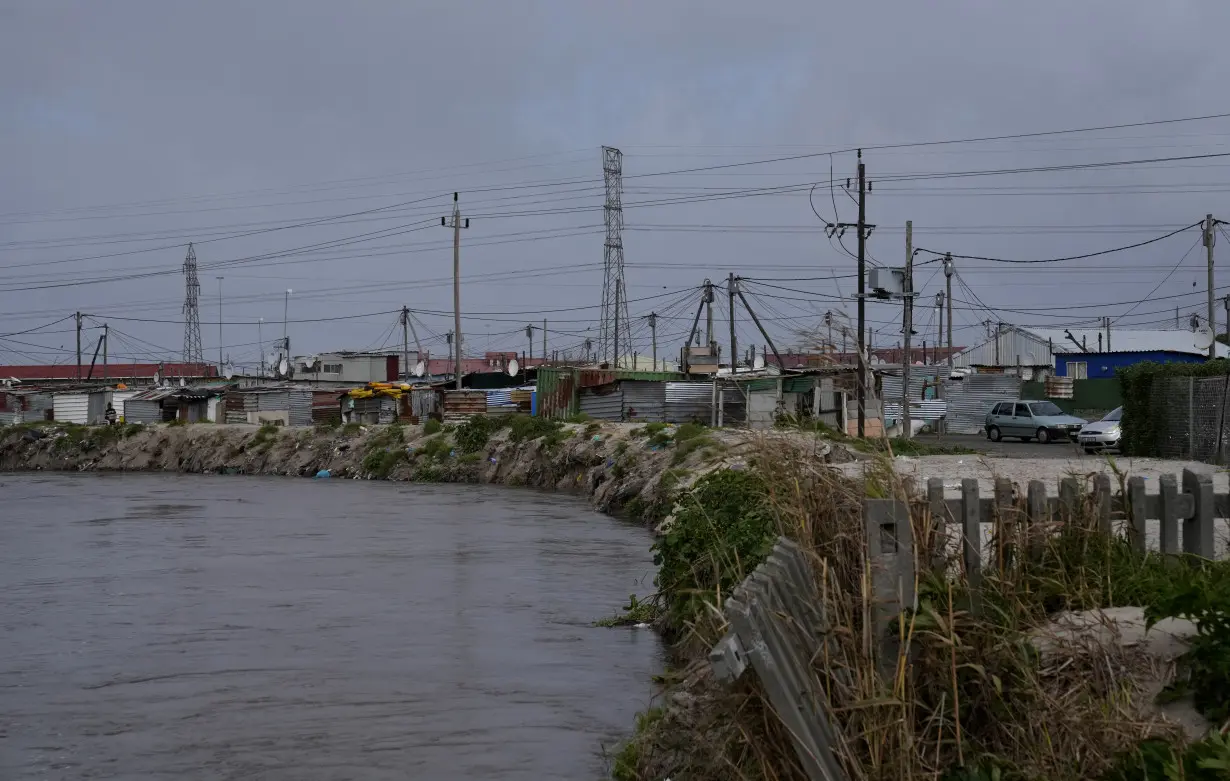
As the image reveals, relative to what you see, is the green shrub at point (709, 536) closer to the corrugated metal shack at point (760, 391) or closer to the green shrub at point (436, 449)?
the corrugated metal shack at point (760, 391)

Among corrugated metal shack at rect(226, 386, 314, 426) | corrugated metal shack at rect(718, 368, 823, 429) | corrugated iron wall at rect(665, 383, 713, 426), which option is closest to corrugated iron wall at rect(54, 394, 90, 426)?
corrugated metal shack at rect(226, 386, 314, 426)

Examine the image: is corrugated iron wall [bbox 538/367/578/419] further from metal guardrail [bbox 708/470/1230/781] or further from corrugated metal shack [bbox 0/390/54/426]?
metal guardrail [bbox 708/470/1230/781]

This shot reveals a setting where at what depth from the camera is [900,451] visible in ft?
82.7

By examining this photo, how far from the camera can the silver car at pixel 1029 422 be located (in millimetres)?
42438

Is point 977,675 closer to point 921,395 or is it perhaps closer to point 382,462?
point 382,462

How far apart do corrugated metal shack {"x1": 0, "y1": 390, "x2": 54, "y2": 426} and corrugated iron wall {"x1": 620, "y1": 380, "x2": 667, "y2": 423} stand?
43.9 metres

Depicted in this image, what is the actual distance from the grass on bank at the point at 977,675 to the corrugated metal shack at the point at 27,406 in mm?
75328

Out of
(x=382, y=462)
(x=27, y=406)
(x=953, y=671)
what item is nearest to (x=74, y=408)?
(x=27, y=406)

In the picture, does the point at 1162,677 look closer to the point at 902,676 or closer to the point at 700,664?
the point at 902,676

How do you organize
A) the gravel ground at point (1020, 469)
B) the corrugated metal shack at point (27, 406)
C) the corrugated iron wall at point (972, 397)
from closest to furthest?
the gravel ground at point (1020, 469) → the corrugated iron wall at point (972, 397) → the corrugated metal shack at point (27, 406)

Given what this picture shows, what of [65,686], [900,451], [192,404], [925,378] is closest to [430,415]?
[192,404]

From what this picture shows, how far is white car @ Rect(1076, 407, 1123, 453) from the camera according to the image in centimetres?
3366

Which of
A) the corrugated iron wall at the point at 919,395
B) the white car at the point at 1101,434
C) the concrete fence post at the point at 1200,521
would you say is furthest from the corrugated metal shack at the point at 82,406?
the concrete fence post at the point at 1200,521

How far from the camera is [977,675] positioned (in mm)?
5891
